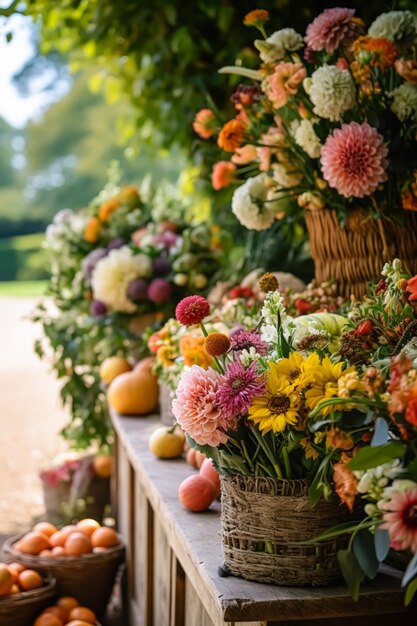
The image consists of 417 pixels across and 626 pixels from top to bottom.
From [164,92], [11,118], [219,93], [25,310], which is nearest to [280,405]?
[219,93]

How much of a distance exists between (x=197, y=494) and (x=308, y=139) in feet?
2.67

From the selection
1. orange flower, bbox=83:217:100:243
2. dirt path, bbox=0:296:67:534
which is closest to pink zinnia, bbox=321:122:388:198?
orange flower, bbox=83:217:100:243

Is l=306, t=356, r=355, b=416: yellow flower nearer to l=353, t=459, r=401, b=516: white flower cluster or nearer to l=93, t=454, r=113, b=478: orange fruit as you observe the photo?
l=353, t=459, r=401, b=516: white flower cluster

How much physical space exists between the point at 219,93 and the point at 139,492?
1.53 metres

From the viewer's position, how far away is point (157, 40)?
3.53 metres

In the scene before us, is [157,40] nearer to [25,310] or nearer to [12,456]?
[12,456]

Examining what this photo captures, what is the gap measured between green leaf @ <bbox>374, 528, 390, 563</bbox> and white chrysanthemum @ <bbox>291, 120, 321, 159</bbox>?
3.49 feet

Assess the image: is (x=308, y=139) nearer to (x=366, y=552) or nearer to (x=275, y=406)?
(x=275, y=406)

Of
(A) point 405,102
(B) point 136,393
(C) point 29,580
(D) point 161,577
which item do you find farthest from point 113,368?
(A) point 405,102

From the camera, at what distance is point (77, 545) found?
9.62 ft

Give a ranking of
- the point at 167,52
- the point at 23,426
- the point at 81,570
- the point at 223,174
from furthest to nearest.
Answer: the point at 23,426 < the point at 167,52 < the point at 81,570 < the point at 223,174

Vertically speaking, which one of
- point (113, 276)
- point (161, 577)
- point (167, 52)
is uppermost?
point (167, 52)

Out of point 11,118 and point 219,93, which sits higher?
point 11,118

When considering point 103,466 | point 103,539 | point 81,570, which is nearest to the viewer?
point 81,570
